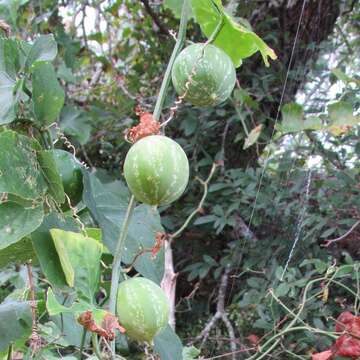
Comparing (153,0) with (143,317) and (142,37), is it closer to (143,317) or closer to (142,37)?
(142,37)

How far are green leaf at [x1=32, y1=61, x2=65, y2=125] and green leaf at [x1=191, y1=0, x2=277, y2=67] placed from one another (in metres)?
0.16

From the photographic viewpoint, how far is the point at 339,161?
150 centimetres

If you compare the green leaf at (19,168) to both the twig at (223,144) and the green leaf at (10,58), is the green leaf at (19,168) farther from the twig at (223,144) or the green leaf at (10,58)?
the twig at (223,144)

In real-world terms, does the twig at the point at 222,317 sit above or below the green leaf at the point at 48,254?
below

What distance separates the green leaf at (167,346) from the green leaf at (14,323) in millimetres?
150

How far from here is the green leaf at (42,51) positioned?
1.93 feet

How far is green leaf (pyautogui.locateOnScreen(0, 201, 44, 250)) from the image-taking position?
0.50 m

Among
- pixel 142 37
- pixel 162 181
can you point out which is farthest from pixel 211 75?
pixel 142 37

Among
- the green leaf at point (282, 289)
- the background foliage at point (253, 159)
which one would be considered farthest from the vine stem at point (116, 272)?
the green leaf at point (282, 289)

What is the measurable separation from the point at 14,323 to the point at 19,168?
206 millimetres

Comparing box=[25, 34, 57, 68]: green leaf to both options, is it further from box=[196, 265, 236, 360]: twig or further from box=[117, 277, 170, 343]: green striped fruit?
box=[196, 265, 236, 360]: twig

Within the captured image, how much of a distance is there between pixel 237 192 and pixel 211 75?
1063 mm

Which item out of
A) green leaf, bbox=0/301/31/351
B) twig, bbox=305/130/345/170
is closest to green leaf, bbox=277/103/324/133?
twig, bbox=305/130/345/170

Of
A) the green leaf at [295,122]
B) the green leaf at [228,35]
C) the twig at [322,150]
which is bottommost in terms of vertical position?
the twig at [322,150]
